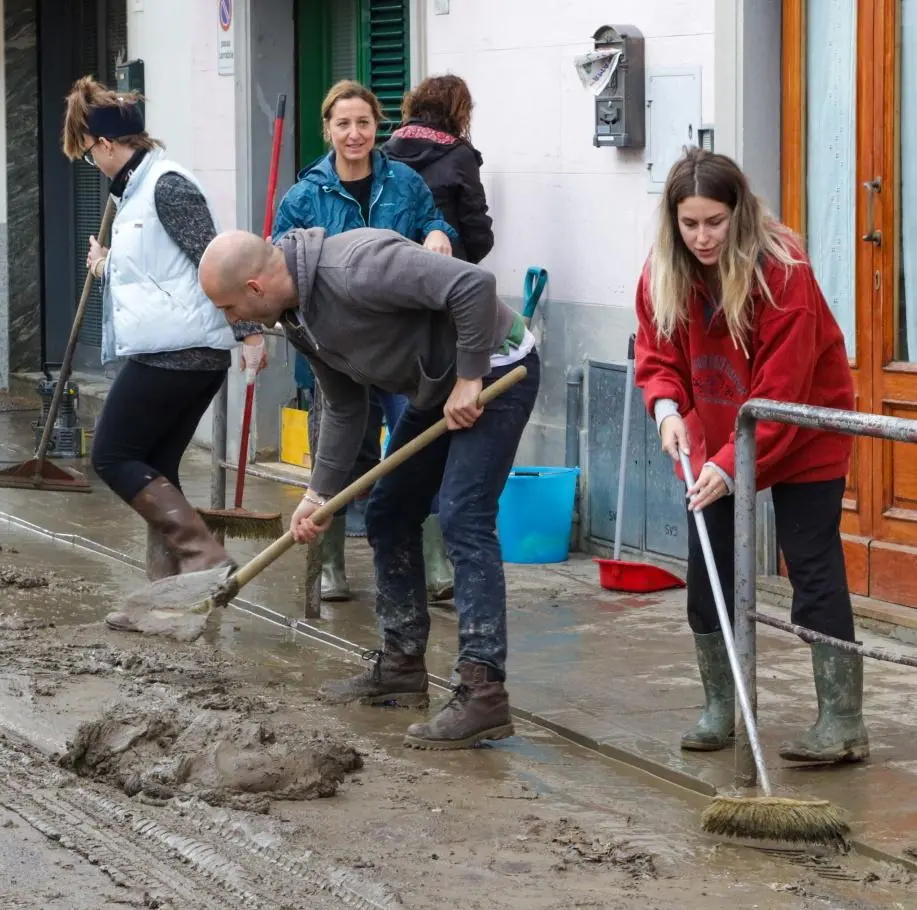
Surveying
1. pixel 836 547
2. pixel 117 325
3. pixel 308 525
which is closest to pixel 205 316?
pixel 117 325

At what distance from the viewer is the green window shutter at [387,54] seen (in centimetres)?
1035

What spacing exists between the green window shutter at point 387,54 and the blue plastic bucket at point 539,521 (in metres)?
2.82

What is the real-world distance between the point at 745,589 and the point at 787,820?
0.65 meters

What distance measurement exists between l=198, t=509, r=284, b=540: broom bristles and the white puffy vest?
0.82 meters

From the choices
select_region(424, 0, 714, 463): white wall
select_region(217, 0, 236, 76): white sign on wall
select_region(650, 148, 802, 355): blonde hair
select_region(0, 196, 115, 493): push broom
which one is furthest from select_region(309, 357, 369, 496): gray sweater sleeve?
select_region(217, 0, 236, 76): white sign on wall

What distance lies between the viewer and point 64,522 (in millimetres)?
9414

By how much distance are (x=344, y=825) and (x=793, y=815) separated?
1.15 meters

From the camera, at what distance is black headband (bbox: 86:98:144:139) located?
7.03 m

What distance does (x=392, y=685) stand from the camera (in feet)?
20.0

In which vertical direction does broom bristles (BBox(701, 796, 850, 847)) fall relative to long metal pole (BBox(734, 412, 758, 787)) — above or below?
below

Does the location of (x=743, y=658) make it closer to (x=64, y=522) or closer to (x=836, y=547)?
(x=836, y=547)

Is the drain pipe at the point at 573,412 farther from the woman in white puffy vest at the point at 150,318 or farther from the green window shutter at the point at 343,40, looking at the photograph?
the green window shutter at the point at 343,40

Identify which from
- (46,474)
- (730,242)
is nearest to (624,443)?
(730,242)

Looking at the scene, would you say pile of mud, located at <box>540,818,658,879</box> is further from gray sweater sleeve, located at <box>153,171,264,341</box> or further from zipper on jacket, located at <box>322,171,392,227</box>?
zipper on jacket, located at <box>322,171,392,227</box>
